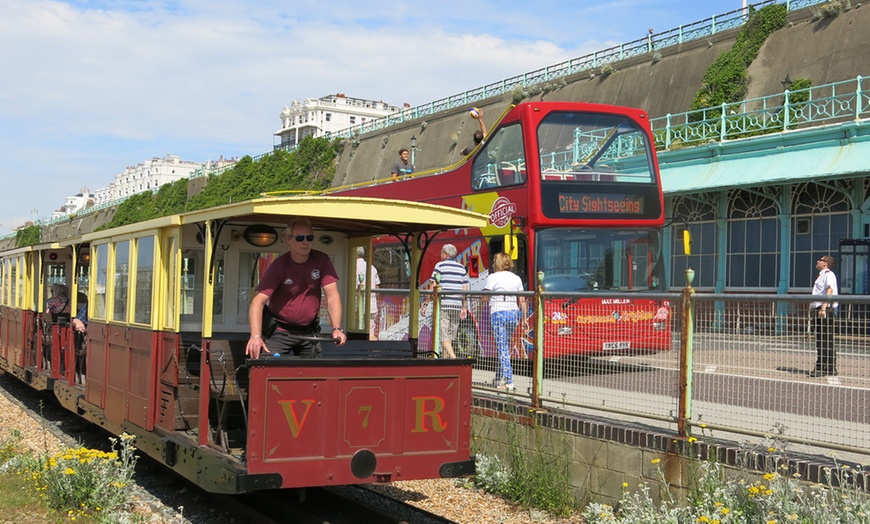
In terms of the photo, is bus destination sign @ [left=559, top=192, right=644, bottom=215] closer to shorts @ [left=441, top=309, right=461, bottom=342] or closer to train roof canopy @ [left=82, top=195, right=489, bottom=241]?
shorts @ [left=441, top=309, right=461, bottom=342]

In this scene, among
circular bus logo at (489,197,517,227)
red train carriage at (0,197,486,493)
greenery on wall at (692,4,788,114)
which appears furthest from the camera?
greenery on wall at (692,4,788,114)

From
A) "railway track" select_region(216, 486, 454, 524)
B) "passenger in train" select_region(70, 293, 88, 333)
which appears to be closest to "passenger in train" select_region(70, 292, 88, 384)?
"passenger in train" select_region(70, 293, 88, 333)

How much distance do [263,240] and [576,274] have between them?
19.9ft

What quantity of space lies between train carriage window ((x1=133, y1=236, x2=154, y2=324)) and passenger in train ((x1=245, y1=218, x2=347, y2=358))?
183cm

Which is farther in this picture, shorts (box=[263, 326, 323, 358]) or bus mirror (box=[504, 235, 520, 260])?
bus mirror (box=[504, 235, 520, 260])

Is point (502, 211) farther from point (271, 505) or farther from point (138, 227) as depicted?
point (271, 505)

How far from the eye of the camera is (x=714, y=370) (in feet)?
24.9

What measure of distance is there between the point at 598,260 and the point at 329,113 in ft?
499

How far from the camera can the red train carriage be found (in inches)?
273

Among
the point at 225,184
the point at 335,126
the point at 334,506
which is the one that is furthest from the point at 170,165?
the point at 334,506

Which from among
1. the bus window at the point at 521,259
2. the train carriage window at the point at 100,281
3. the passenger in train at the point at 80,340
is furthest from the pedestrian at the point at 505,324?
the passenger in train at the point at 80,340

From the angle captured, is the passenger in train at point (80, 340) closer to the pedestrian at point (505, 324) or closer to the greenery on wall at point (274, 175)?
the pedestrian at point (505, 324)

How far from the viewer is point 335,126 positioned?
530ft

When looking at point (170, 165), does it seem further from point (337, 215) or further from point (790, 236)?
point (337, 215)
